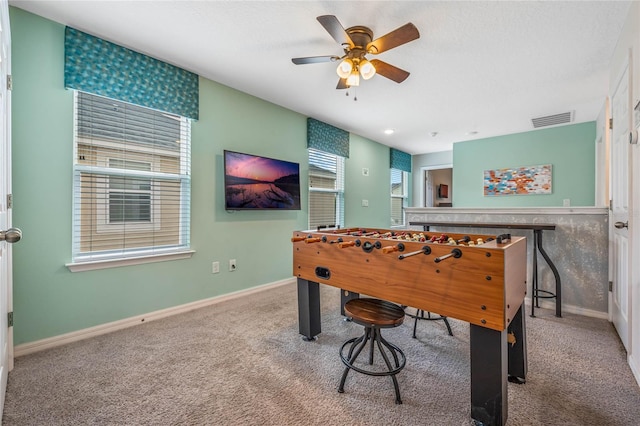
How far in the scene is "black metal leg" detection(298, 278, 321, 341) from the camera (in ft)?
7.13

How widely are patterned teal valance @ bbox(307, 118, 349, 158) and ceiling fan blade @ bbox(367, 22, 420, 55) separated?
2.11m

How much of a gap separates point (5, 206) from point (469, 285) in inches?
96.4

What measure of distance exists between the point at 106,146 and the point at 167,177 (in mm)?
524

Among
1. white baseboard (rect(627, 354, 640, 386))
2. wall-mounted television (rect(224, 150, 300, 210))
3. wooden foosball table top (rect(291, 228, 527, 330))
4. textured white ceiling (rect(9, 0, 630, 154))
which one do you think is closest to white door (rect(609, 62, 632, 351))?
white baseboard (rect(627, 354, 640, 386))

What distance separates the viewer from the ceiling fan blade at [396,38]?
1731mm

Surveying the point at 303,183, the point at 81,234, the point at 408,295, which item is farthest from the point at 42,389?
the point at 303,183

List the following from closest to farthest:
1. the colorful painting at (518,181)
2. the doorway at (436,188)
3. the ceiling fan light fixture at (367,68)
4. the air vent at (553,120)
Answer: the ceiling fan light fixture at (367,68) < the air vent at (553,120) < the colorful painting at (518,181) < the doorway at (436,188)

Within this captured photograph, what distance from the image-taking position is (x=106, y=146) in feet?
7.77

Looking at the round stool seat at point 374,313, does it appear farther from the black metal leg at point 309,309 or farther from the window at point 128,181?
the window at point 128,181

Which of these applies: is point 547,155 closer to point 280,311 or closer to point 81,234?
point 280,311

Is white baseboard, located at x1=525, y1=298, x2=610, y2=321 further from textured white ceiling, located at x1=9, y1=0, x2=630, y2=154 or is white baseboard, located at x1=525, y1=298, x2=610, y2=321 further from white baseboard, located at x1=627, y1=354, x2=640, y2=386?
textured white ceiling, located at x1=9, y1=0, x2=630, y2=154

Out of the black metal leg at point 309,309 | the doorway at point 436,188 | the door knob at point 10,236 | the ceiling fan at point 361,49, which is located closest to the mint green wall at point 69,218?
the door knob at point 10,236

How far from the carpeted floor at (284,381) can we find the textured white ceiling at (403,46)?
2.36 meters

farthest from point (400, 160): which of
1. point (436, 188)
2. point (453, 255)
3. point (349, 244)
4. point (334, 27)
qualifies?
point (453, 255)
